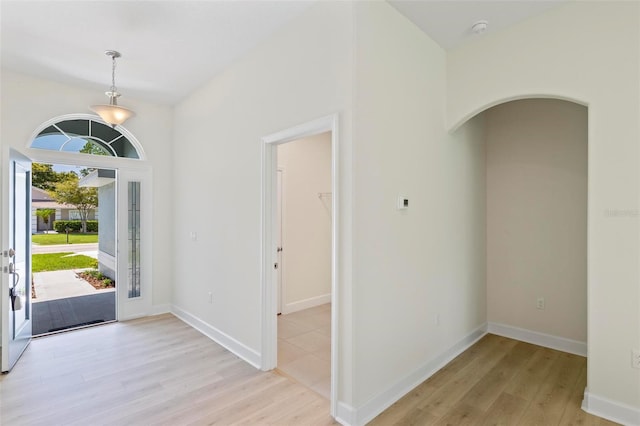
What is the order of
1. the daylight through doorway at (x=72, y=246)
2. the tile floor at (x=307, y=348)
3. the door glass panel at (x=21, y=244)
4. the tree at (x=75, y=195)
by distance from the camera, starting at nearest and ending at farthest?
1. the tile floor at (x=307, y=348)
2. the door glass panel at (x=21, y=244)
3. the daylight through doorway at (x=72, y=246)
4. the tree at (x=75, y=195)

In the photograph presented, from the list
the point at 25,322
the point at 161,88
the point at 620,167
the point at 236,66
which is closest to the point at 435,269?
the point at 620,167

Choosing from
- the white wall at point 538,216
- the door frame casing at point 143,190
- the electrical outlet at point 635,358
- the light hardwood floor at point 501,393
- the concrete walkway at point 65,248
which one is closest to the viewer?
the electrical outlet at point 635,358

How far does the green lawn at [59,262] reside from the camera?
28.4 ft

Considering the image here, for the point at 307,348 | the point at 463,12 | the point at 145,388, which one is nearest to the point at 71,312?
the point at 145,388

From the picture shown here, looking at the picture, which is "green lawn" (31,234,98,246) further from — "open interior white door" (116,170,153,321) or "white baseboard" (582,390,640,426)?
"white baseboard" (582,390,640,426)

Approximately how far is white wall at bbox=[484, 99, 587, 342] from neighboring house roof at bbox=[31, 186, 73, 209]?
427 inches

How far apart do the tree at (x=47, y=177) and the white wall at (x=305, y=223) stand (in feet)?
25.5

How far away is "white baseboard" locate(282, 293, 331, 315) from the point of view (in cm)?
481

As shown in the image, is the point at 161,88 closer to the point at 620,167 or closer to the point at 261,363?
the point at 261,363

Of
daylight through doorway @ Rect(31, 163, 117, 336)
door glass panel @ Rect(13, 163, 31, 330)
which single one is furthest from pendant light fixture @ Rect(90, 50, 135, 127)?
daylight through doorway @ Rect(31, 163, 117, 336)

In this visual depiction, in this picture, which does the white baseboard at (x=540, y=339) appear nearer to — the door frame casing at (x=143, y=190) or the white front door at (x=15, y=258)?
the door frame casing at (x=143, y=190)

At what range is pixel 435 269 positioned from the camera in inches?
121

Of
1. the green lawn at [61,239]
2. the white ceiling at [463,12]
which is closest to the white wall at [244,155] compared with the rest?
the white ceiling at [463,12]

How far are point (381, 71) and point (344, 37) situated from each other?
0.37 meters
